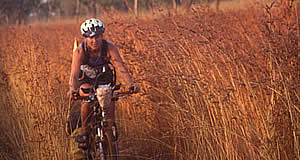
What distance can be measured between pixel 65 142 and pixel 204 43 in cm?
164

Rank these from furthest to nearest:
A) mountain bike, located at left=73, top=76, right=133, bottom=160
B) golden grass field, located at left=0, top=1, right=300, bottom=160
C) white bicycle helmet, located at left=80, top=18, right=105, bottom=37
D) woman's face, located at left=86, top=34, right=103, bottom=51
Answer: woman's face, located at left=86, top=34, right=103, bottom=51 → white bicycle helmet, located at left=80, top=18, right=105, bottom=37 → mountain bike, located at left=73, top=76, right=133, bottom=160 → golden grass field, located at left=0, top=1, right=300, bottom=160

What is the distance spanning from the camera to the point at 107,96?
2395 mm

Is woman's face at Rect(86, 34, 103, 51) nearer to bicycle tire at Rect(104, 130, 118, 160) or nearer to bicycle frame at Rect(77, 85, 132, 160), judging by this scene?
Result: bicycle frame at Rect(77, 85, 132, 160)

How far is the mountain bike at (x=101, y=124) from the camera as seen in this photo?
2.39m

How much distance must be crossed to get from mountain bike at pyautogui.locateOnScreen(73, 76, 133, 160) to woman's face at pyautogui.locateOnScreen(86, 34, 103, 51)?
0.44 metres

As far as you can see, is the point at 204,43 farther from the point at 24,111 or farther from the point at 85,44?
the point at 24,111

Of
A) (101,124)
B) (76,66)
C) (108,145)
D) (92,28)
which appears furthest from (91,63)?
(108,145)

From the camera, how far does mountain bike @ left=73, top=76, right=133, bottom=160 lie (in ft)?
7.85

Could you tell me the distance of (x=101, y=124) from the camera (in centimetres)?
265

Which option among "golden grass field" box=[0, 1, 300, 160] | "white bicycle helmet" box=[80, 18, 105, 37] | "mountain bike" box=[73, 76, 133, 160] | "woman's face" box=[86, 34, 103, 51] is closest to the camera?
"golden grass field" box=[0, 1, 300, 160]

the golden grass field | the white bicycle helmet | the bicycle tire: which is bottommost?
the bicycle tire

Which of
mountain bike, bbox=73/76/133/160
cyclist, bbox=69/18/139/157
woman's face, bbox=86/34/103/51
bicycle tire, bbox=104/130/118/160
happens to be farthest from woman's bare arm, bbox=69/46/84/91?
bicycle tire, bbox=104/130/118/160

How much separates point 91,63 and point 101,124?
66 cm

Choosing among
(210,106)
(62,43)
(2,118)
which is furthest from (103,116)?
(62,43)
